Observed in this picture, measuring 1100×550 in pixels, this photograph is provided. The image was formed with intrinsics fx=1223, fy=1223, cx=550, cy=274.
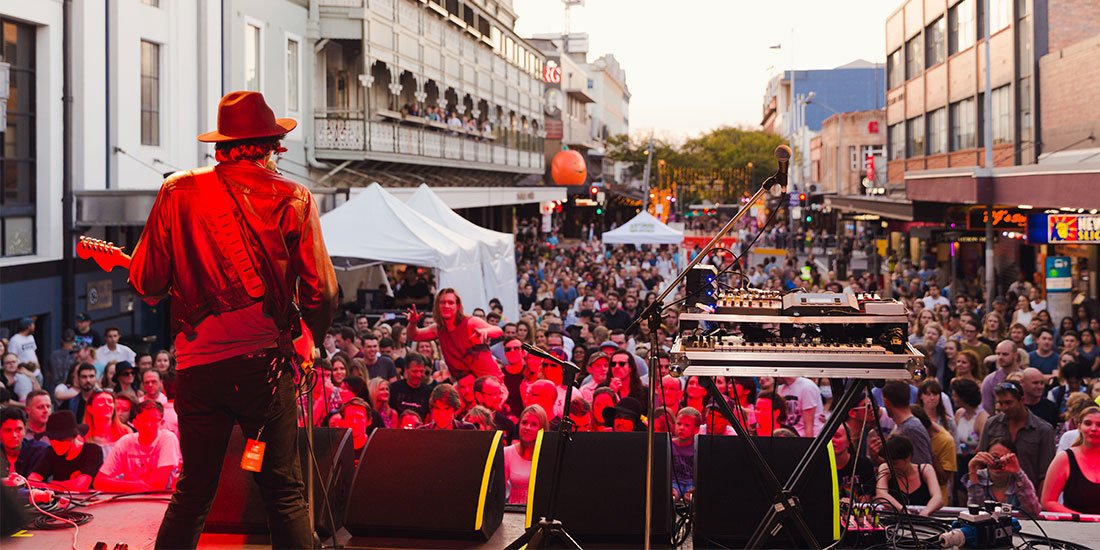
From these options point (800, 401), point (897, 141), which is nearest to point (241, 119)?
point (800, 401)

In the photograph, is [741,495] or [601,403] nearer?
[741,495]

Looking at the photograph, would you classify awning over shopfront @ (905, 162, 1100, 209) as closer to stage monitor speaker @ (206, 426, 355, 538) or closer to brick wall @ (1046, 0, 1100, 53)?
brick wall @ (1046, 0, 1100, 53)

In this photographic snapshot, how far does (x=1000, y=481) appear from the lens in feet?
25.9

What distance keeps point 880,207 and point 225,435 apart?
125ft

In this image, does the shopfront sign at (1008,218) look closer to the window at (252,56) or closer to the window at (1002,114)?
the window at (1002,114)

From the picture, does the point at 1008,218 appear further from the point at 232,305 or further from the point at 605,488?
the point at 232,305

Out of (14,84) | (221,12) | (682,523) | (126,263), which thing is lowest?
(682,523)

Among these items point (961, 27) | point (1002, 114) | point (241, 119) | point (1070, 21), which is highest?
point (961, 27)

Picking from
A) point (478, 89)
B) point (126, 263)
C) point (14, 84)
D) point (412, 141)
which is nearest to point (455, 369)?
point (126, 263)

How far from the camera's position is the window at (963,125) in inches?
Result: 1447

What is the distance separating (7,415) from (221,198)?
15.6 feet

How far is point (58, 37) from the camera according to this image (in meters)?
17.8

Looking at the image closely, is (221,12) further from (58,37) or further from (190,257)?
(190,257)

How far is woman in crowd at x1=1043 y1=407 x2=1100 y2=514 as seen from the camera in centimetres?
770
